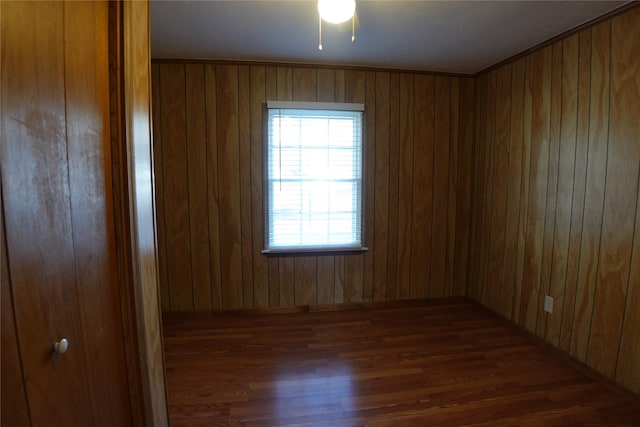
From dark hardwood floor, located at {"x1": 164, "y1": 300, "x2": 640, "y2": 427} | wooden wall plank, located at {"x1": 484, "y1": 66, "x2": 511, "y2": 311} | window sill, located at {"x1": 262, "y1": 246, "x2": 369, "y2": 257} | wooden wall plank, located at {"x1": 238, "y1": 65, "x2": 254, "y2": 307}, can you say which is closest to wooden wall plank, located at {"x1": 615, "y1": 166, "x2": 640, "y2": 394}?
dark hardwood floor, located at {"x1": 164, "y1": 300, "x2": 640, "y2": 427}

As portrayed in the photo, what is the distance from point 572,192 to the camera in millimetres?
2146

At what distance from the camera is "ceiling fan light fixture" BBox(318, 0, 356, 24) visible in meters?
1.56

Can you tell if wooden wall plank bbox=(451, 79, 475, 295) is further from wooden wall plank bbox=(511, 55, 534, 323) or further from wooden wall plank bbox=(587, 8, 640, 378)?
wooden wall plank bbox=(587, 8, 640, 378)

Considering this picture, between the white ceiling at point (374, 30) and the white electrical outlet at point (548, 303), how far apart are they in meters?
1.96

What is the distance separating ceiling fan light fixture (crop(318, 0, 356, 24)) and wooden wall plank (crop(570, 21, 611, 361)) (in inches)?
65.8

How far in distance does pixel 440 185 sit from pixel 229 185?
210 centimetres

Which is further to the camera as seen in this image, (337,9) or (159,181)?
(159,181)

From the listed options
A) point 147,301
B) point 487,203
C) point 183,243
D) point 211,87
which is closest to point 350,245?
point 487,203

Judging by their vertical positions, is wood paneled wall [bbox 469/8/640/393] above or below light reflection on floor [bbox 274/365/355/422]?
above

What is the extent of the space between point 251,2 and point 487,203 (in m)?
2.64

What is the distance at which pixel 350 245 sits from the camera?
302cm

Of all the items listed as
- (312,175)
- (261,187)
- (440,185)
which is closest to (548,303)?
(440,185)

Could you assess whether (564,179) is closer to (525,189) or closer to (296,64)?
(525,189)

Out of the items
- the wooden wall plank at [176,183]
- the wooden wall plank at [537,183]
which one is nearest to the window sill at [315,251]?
the wooden wall plank at [176,183]
